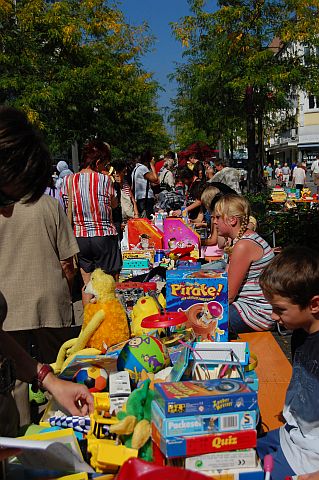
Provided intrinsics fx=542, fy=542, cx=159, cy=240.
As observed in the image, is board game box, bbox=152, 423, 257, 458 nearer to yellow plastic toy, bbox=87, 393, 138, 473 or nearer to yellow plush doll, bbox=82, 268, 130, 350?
yellow plastic toy, bbox=87, 393, 138, 473

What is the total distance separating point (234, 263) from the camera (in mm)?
3939

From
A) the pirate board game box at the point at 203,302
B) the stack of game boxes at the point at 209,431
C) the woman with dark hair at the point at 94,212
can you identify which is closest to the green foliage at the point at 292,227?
the woman with dark hair at the point at 94,212

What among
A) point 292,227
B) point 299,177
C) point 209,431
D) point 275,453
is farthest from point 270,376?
point 299,177

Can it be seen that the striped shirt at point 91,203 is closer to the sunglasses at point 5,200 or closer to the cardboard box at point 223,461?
the sunglasses at point 5,200

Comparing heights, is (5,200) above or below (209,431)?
above

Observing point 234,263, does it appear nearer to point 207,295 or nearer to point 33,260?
point 207,295

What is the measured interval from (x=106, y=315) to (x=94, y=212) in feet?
7.43

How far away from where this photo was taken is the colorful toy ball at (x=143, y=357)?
8.04ft

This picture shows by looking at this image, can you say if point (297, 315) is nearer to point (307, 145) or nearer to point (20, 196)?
point (20, 196)

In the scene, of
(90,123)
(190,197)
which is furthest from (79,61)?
(190,197)

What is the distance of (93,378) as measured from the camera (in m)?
2.43

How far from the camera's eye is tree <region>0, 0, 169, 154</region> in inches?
584

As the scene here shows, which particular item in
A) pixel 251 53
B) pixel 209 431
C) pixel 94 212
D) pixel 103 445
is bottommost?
pixel 103 445

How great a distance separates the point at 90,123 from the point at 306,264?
17181 millimetres
